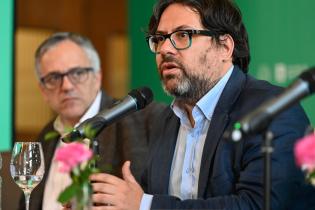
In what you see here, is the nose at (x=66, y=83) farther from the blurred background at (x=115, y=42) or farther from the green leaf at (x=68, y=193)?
the green leaf at (x=68, y=193)

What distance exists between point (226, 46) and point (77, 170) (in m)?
0.90

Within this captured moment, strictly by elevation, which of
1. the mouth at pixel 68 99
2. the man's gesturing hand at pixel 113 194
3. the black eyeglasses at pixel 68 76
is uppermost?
the black eyeglasses at pixel 68 76

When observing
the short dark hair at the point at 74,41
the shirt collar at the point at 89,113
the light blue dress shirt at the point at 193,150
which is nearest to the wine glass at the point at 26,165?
the light blue dress shirt at the point at 193,150

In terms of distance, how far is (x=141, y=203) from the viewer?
203 centimetres

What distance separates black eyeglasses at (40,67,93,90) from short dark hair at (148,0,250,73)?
0.81 metres

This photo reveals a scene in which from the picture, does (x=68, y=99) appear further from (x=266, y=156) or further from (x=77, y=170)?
(x=266, y=156)

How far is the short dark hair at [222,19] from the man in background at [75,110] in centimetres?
68

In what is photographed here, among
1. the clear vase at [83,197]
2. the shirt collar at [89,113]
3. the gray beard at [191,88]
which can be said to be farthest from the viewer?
the shirt collar at [89,113]

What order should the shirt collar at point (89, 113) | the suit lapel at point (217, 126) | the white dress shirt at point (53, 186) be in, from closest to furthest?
the suit lapel at point (217, 126), the white dress shirt at point (53, 186), the shirt collar at point (89, 113)

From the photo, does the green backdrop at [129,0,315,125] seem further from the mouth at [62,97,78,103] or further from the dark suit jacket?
the mouth at [62,97,78,103]

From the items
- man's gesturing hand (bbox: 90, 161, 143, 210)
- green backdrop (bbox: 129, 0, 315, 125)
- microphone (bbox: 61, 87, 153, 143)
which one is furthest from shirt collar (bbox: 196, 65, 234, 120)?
green backdrop (bbox: 129, 0, 315, 125)

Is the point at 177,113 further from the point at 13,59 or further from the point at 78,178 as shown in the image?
the point at 13,59

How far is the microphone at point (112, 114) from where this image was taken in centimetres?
188

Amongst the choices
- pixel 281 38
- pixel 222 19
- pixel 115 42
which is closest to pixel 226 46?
pixel 222 19
